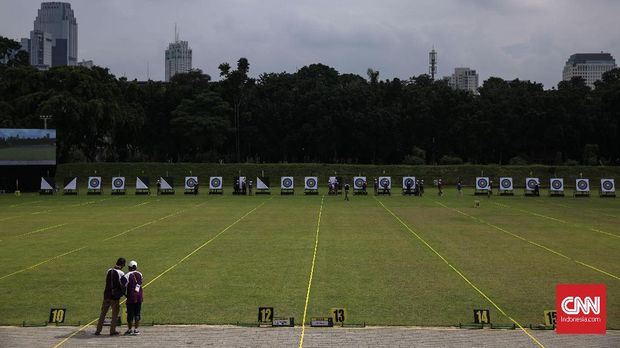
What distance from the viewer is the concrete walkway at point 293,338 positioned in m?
14.7

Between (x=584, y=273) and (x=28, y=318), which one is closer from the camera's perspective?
(x=28, y=318)

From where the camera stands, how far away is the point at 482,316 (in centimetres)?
1644

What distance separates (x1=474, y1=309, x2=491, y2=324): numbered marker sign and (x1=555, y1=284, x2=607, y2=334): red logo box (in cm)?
161

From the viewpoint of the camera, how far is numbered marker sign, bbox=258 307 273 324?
53.7 feet

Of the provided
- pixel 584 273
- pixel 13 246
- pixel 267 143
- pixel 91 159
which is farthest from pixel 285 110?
pixel 584 273

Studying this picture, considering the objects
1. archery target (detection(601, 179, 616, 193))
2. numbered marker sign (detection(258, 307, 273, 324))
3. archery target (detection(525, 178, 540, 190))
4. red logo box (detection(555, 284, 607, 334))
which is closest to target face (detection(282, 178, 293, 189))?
archery target (detection(525, 178, 540, 190))

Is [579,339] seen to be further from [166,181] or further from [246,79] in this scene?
[246,79]

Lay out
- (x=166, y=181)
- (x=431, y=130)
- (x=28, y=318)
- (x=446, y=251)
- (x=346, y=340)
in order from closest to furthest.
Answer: (x=346, y=340)
(x=28, y=318)
(x=446, y=251)
(x=166, y=181)
(x=431, y=130)

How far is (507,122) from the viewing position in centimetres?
10100

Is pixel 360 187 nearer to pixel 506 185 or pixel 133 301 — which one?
pixel 506 185

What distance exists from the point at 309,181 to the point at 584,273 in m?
44.6

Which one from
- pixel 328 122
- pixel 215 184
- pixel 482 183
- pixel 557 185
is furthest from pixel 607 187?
pixel 328 122

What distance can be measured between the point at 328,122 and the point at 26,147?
4671 centimetres

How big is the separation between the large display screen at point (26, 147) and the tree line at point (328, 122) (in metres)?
21.7
